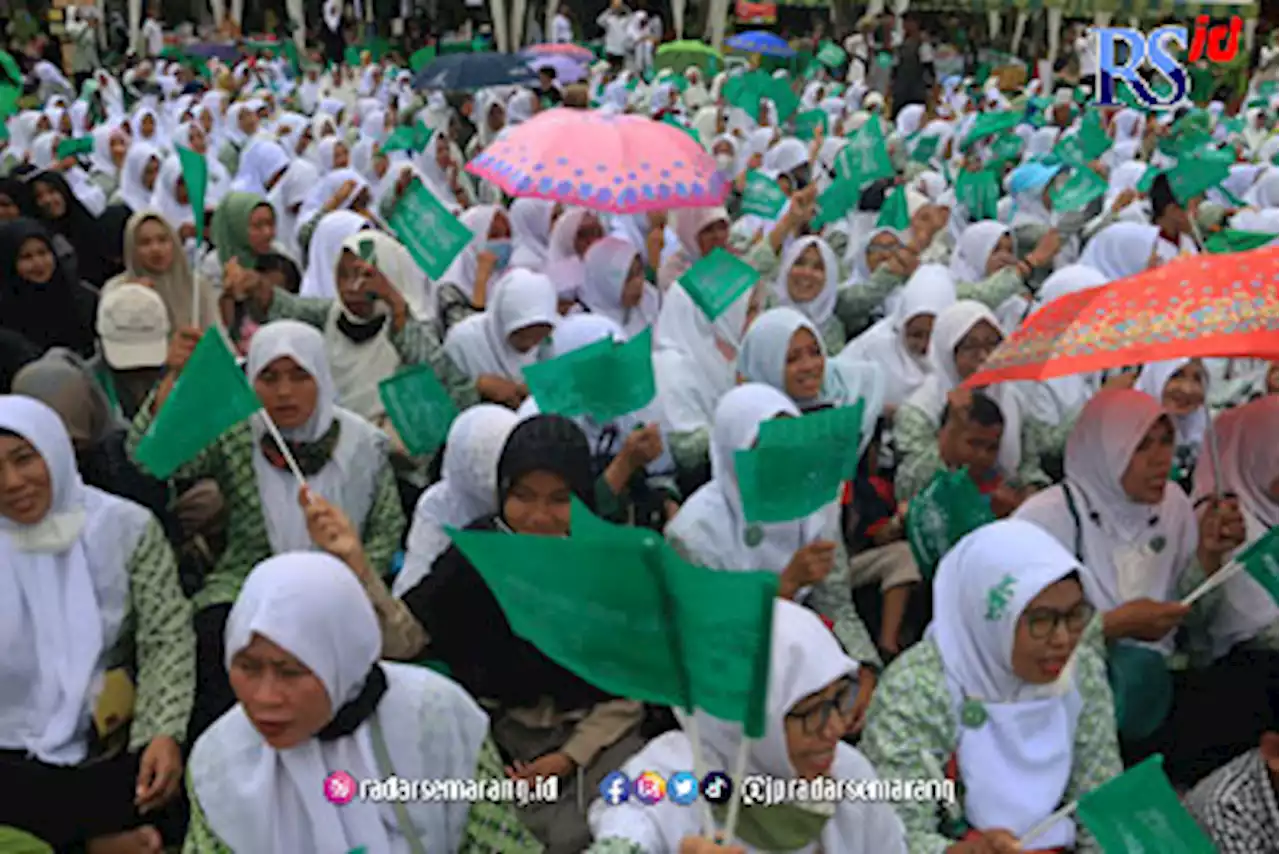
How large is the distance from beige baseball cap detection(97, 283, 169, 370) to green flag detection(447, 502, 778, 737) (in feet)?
8.17

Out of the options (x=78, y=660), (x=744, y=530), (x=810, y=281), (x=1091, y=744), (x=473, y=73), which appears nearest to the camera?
Result: (x=1091, y=744)

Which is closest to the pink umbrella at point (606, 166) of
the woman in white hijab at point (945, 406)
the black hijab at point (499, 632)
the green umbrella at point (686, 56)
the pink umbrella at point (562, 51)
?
the woman in white hijab at point (945, 406)

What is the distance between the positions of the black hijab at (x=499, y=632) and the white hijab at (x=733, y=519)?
0.41 meters

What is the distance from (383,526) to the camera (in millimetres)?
3055

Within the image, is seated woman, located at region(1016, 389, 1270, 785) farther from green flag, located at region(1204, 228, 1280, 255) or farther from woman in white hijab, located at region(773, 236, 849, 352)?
green flag, located at region(1204, 228, 1280, 255)

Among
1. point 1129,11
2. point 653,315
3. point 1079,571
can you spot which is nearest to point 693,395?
point 653,315

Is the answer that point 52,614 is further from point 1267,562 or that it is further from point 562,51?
point 562,51

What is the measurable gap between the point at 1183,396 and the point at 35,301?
371 cm

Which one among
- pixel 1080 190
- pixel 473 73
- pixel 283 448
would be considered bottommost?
pixel 283 448

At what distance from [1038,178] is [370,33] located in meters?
19.6

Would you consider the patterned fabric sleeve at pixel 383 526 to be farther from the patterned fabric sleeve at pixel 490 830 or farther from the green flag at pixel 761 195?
the green flag at pixel 761 195

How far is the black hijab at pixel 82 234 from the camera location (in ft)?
18.6

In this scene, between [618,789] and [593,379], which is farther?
[593,379]

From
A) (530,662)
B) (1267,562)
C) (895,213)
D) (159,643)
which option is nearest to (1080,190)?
(895,213)
